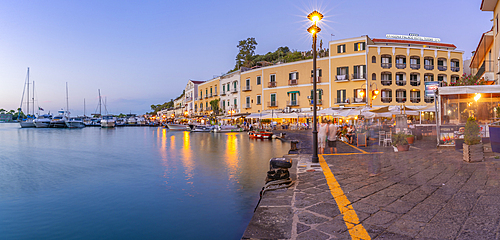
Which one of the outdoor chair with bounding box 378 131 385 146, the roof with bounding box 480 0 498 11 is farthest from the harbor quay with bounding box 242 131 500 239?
the roof with bounding box 480 0 498 11

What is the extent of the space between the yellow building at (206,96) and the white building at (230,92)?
1925 millimetres

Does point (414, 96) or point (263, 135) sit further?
point (414, 96)

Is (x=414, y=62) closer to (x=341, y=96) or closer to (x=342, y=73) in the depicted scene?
(x=342, y=73)

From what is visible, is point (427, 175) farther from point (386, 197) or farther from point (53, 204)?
point (53, 204)

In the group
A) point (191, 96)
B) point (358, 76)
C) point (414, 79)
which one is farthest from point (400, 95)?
point (191, 96)

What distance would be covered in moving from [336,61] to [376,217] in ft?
104

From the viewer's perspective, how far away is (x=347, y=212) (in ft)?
13.1

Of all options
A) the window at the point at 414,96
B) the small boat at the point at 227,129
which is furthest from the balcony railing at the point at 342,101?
the small boat at the point at 227,129

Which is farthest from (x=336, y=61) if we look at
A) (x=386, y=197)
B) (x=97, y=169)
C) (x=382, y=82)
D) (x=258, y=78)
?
(x=386, y=197)

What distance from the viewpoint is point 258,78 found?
40.4 meters

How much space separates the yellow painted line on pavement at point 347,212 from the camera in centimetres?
331

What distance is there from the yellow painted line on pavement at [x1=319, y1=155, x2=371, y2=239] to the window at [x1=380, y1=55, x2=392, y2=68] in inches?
1166

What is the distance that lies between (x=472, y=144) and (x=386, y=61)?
27.3 meters

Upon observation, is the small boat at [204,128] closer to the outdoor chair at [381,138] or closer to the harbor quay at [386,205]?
the outdoor chair at [381,138]
